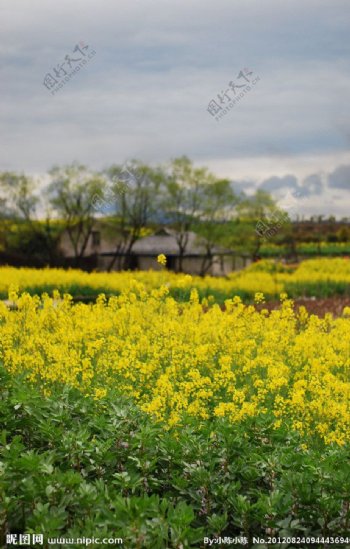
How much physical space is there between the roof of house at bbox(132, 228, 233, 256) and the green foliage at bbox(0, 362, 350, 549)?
40.7 metres

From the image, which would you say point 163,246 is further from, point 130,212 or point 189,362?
point 189,362

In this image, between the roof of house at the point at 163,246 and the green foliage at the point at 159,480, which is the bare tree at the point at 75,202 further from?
the green foliage at the point at 159,480

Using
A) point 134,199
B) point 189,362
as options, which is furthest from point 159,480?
point 134,199

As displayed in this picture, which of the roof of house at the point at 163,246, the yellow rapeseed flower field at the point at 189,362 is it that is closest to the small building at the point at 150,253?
the roof of house at the point at 163,246

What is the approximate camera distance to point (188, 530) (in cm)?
366

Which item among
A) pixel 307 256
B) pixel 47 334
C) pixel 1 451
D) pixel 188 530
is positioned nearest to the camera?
pixel 188 530

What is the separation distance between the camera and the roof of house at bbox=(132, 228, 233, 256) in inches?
1869

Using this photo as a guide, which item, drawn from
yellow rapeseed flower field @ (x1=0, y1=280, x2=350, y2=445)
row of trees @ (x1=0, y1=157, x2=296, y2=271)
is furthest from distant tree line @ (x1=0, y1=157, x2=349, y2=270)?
yellow rapeseed flower field @ (x1=0, y1=280, x2=350, y2=445)

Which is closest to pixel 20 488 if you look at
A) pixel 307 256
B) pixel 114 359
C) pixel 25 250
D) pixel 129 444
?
pixel 129 444

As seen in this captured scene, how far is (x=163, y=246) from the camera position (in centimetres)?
4881

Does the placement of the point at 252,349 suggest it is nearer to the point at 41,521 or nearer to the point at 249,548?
the point at 249,548

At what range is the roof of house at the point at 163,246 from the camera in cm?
4747

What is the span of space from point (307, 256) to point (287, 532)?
6370 cm

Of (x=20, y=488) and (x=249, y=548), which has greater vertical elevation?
(x=20, y=488)
